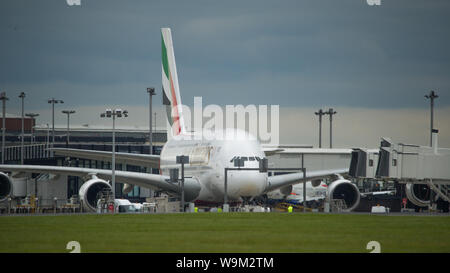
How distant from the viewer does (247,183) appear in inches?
1772

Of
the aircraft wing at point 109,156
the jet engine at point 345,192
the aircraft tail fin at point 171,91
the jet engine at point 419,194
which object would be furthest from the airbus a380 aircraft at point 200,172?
the jet engine at point 419,194

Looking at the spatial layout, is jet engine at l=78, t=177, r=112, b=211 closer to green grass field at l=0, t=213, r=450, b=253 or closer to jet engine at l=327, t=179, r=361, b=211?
jet engine at l=327, t=179, r=361, b=211

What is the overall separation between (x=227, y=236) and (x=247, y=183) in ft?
76.0

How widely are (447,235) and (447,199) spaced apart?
1851 cm

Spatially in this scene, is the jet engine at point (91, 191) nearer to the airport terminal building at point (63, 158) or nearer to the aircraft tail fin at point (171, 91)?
the airport terminal building at point (63, 158)

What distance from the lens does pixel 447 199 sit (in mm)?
40031

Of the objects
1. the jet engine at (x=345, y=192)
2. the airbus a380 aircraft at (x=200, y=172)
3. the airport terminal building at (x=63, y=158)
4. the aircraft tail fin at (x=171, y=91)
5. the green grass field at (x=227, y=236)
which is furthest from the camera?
the airport terminal building at (x=63, y=158)


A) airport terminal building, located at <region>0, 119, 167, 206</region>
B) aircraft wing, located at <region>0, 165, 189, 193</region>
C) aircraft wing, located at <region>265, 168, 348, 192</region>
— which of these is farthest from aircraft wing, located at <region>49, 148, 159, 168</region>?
aircraft wing, located at <region>265, 168, 348, 192</region>

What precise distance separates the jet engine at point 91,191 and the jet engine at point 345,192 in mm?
13292

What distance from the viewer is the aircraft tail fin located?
191 ft

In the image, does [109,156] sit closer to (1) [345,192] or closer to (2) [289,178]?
(2) [289,178]

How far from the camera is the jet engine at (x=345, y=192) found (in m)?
50.3
